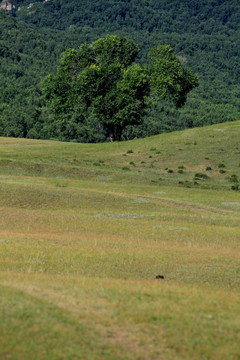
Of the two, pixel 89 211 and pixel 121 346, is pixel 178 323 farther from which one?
pixel 89 211

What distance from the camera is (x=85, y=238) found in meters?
24.7

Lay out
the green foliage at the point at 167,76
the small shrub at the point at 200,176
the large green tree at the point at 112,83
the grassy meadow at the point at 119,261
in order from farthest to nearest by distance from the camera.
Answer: the large green tree at the point at 112,83, the green foliage at the point at 167,76, the small shrub at the point at 200,176, the grassy meadow at the point at 119,261

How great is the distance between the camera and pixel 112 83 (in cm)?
8112

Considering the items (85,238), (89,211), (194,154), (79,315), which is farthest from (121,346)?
(194,154)

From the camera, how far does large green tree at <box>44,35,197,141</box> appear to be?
255 feet

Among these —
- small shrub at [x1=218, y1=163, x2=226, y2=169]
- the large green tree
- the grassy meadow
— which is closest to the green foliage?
the large green tree

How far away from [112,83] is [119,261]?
6366 cm

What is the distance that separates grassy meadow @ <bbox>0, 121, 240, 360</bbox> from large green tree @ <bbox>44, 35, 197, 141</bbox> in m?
20.2

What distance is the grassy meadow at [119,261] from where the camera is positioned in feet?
29.8

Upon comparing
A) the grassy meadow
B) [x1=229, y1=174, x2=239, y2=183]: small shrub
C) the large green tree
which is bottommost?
[x1=229, y1=174, x2=239, y2=183]: small shrub

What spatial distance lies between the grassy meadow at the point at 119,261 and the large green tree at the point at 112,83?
20185 millimetres

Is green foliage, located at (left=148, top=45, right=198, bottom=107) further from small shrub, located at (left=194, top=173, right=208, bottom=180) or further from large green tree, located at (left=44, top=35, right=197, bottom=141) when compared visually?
small shrub, located at (left=194, top=173, right=208, bottom=180)

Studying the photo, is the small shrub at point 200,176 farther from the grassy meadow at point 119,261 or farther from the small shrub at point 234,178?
the small shrub at point 234,178

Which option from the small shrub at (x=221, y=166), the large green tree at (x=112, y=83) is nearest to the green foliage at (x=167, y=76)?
the large green tree at (x=112, y=83)
